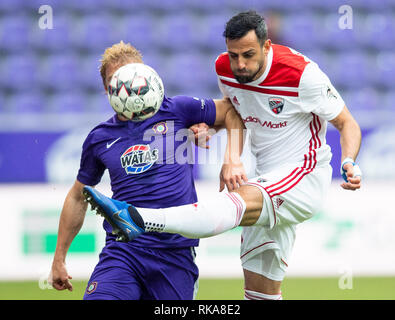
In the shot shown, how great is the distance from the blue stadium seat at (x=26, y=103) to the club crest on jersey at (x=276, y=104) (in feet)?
18.5

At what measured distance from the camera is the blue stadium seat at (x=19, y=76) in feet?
31.0

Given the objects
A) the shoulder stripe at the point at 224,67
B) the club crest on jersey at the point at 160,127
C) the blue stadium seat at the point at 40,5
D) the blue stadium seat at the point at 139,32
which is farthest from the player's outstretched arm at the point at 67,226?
the blue stadium seat at the point at 40,5

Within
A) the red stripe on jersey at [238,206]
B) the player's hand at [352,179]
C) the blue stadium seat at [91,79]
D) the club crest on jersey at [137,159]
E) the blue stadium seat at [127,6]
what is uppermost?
the blue stadium seat at [127,6]

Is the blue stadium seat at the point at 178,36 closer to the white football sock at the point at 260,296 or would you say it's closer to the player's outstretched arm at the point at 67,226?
the white football sock at the point at 260,296

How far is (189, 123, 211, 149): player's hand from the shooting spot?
4000mm

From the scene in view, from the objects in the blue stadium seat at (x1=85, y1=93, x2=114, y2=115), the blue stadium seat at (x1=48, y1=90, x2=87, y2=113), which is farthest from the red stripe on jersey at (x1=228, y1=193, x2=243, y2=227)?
the blue stadium seat at (x1=48, y1=90, x2=87, y2=113)

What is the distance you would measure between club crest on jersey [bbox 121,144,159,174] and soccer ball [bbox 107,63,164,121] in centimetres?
29

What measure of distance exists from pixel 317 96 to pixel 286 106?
0.19 m

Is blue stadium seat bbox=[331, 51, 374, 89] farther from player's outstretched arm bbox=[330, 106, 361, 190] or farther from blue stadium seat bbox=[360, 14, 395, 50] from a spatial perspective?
player's outstretched arm bbox=[330, 106, 361, 190]

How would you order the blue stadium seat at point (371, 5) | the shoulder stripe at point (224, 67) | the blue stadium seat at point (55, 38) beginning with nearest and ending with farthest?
1. the shoulder stripe at point (224, 67)
2. the blue stadium seat at point (55, 38)
3. the blue stadium seat at point (371, 5)

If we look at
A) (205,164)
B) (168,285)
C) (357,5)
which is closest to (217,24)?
(357,5)

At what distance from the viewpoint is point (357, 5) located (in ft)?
33.8

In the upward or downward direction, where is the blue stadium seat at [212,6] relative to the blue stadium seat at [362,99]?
upward
